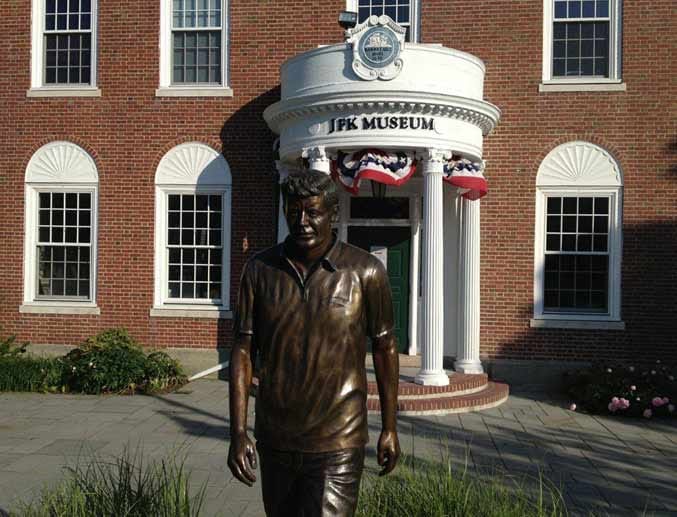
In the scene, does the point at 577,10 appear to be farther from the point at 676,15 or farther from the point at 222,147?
the point at 222,147

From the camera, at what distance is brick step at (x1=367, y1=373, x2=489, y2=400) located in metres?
10.8

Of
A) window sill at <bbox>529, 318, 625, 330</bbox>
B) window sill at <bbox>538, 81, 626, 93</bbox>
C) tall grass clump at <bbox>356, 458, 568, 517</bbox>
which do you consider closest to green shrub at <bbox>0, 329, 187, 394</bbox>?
window sill at <bbox>529, 318, 625, 330</bbox>

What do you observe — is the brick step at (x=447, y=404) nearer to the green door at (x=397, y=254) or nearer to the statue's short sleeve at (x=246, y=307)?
the green door at (x=397, y=254)

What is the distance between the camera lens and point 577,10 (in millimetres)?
13156

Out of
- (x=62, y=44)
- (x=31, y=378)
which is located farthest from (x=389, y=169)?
(x=62, y=44)

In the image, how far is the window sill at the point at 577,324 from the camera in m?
12.7

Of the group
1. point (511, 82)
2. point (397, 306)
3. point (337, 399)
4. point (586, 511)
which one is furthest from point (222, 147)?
point (337, 399)

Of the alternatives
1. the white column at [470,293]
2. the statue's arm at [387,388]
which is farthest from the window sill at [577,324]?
the statue's arm at [387,388]

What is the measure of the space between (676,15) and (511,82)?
3.01 metres

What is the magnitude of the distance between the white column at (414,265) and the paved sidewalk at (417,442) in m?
2.31

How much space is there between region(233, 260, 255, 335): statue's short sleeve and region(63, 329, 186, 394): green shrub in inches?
357

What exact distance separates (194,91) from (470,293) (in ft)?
20.7

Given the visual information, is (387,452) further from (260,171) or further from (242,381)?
(260,171)

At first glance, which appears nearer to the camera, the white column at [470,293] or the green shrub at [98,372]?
the green shrub at [98,372]
